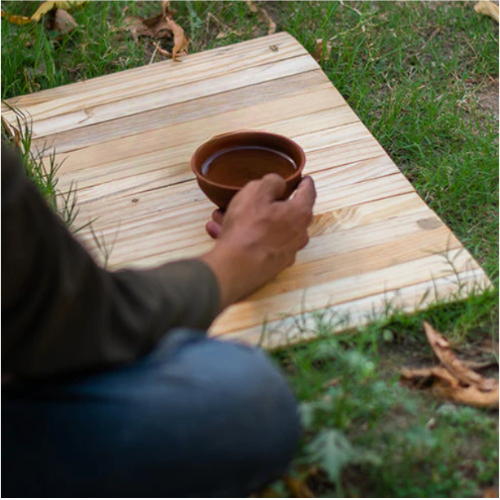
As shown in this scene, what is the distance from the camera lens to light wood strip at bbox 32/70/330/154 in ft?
9.92

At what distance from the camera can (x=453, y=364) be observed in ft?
7.16

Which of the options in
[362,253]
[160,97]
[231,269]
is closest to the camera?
[231,269]

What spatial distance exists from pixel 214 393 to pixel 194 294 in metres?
0.26

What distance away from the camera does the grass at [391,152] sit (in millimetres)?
1907

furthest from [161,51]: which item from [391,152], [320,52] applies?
[391,152]

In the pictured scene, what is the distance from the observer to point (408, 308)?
231cm

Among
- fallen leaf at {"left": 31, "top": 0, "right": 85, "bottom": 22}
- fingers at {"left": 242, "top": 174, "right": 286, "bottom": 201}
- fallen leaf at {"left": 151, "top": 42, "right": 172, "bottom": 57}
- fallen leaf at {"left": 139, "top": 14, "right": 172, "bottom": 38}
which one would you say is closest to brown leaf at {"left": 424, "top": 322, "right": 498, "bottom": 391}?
fingers at {"left": 242, "top": 174, "right": 286, "bottom": 201}

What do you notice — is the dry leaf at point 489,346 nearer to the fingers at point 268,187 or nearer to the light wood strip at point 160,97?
the fingers at point 268,187

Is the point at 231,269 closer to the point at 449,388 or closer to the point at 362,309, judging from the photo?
the point at 362,309

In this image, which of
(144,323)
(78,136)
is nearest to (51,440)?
(144,323)

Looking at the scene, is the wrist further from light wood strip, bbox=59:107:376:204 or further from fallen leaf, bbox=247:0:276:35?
fallen leaf, bbox=247:0:276:35

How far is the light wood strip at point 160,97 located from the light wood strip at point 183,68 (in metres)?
0.05

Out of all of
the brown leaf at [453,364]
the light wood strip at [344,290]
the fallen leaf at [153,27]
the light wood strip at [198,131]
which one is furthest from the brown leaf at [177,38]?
the brown leaf at [453,364]

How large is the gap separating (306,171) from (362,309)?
0.66 meters
